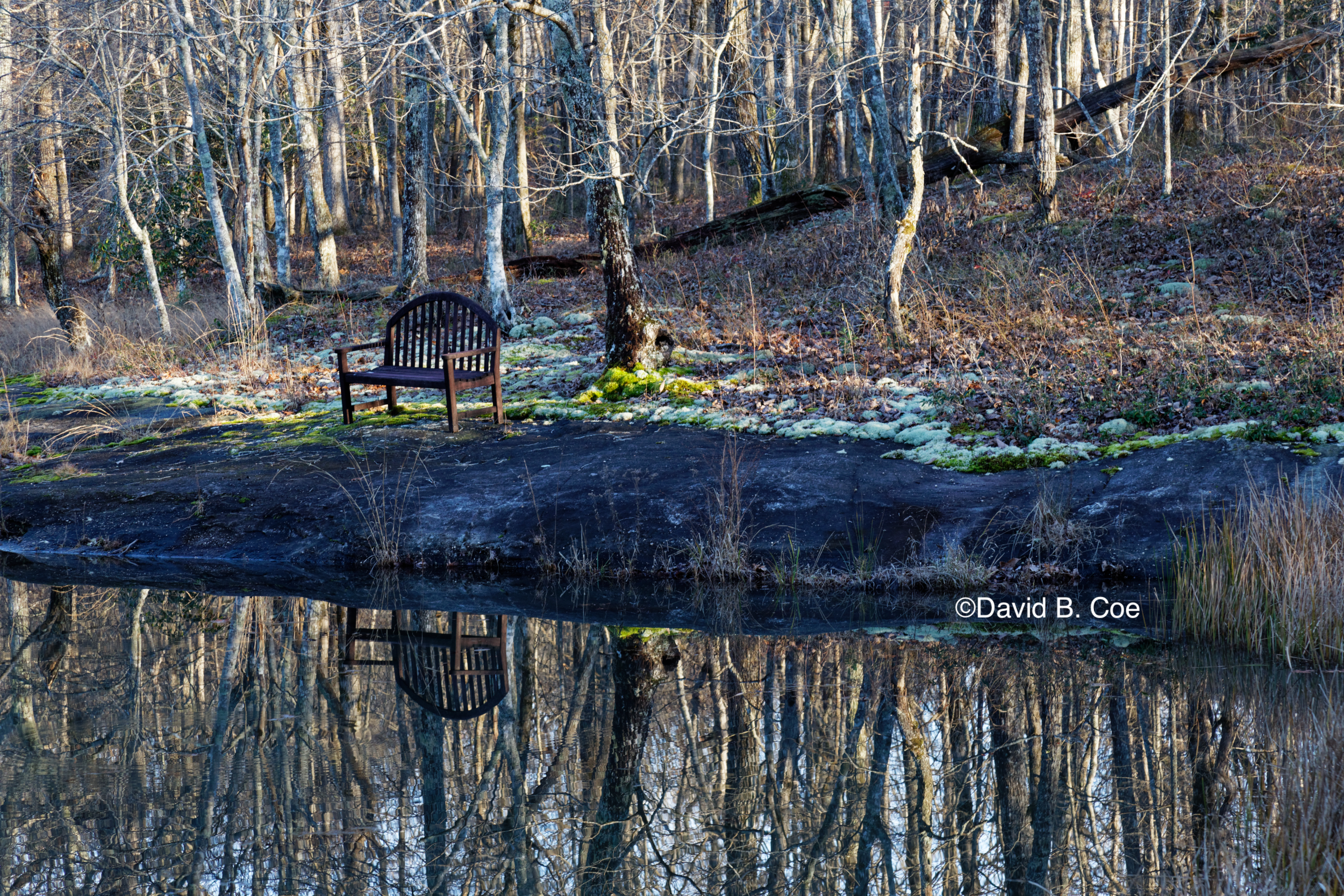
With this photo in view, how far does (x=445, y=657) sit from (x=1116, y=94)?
17121 mm

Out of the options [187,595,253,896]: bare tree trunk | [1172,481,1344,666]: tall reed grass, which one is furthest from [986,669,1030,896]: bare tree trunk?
[187,595,253,896]: bare tree trunk

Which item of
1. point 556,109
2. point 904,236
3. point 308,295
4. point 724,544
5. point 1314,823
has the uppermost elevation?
point 556,109

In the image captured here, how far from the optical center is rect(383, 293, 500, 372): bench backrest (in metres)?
9.62

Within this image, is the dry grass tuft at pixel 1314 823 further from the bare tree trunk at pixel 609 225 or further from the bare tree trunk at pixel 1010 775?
the bare tree trunk at pixel 609 225

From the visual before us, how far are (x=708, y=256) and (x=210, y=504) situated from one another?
10886 mm

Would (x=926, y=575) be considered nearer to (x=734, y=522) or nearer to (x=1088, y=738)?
(x=734, y=522)

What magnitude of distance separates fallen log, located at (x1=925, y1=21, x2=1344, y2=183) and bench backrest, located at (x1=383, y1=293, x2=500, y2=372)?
10054 mm

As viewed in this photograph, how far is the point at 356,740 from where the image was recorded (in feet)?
14.9

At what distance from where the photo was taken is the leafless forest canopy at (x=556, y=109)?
11.3 meters

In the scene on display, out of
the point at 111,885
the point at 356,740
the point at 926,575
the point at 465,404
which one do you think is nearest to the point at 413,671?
the point at 356,740

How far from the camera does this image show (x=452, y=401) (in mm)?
9289

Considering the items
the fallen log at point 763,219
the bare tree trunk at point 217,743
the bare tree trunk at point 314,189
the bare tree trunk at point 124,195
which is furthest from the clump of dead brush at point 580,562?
the bare tree trunk at point 314,189

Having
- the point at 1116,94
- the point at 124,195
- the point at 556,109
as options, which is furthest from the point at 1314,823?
the point at 556,109

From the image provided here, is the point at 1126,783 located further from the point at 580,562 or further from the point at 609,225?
the point at 609,225
